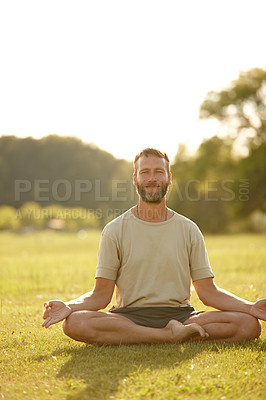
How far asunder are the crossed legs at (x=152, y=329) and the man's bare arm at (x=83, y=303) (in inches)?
3.8

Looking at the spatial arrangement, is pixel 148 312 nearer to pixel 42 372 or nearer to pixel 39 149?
pixel 42 372

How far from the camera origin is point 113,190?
4134 cm

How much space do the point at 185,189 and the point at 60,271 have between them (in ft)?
117

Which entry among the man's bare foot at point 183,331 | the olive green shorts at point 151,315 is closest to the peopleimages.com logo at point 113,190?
the olive green shorts at point 151,315

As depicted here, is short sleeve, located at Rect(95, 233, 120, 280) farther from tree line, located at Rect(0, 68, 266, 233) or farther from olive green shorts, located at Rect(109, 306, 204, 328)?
tree line, located at Rect(0, 68, 266, 233)

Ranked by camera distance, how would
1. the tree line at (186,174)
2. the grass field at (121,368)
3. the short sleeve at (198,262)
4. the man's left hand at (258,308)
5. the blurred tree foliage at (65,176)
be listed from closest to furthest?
the grass field at (121,368) → the man's left hand at (258,308) → the short sleeve at (198,262) → the blurred tree foliage at (65,176) → the tree line at (186,174)

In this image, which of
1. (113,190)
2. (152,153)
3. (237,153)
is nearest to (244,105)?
(237,153)

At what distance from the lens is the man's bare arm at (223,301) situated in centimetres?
501

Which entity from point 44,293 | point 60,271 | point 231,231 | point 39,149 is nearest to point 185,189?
point 231,231

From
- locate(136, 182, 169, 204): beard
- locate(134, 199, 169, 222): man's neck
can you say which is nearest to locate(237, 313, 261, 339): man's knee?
locate(134, 199, 169, 222): man's neck

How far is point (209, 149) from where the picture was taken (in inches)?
1603

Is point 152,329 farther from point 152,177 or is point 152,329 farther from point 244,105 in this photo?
point 244,105

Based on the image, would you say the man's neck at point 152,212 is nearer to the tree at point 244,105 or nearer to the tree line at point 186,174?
the tree line at point 186,174

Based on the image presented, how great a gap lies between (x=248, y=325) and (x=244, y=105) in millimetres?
37331
